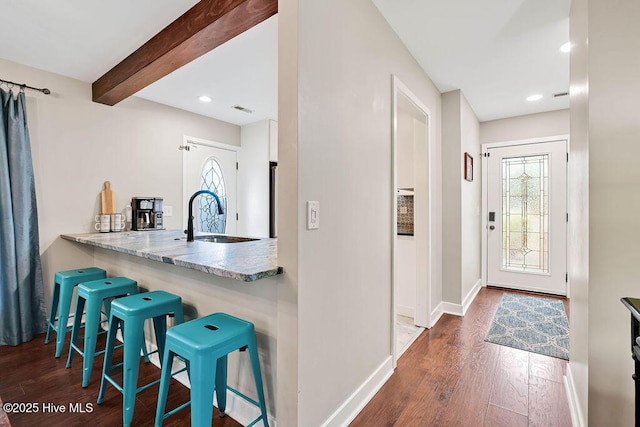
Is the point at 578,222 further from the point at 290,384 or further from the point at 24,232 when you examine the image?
the point at 24,232

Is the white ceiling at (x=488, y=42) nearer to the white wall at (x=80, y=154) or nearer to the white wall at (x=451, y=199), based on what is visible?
the white wall at (x=451, y=199)

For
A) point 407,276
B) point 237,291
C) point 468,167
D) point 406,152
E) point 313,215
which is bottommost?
point 407,276

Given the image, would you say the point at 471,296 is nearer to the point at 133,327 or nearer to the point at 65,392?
the point at 133,327

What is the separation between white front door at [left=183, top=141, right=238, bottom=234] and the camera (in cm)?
397

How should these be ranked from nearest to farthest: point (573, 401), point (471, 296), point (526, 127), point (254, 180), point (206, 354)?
1. point (206, 354)
2. point (573, 401)
3. point (471, 296)
4. point (526, 127)
5. point (254, 180)

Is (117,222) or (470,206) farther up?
(470,206)

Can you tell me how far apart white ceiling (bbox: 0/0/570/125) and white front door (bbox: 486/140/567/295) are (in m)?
0.98

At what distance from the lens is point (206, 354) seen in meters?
1.20

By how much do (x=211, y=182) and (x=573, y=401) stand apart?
14.0 ft

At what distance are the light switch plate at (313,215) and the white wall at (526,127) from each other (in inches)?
160

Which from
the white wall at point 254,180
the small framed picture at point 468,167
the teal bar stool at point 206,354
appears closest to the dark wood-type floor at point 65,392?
the teal bar stool at point 206,354

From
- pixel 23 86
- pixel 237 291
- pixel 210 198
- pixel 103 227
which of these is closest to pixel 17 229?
pixel 103 227

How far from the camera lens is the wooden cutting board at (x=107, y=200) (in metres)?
3.01

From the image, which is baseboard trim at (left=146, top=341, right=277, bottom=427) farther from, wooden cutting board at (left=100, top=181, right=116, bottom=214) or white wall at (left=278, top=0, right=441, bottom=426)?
wooden cutting board at (left=100, top=181, right=116, bottom=214)
